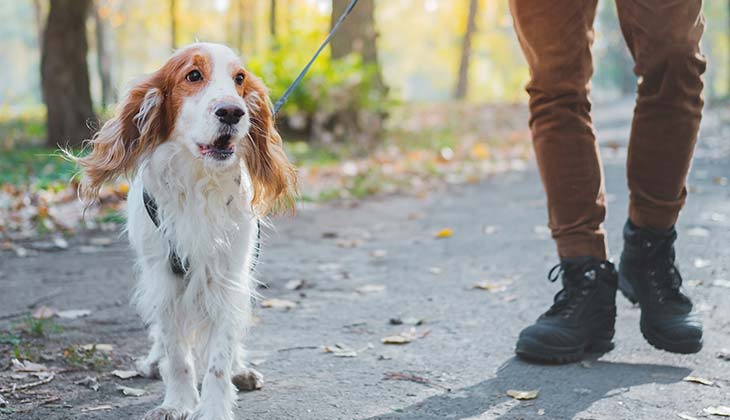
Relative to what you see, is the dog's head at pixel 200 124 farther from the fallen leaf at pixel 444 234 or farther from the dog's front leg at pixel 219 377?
the fallen leaf at pixel 444 234

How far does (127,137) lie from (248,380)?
0.97 meters

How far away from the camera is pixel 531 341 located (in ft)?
10.6

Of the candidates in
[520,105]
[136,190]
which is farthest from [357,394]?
[520,105]

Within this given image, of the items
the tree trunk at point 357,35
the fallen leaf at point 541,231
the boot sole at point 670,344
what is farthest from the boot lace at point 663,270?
the tree trunk at point 357,35

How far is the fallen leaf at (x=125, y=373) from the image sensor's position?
3.21 m

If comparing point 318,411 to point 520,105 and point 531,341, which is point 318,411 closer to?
point 531,341

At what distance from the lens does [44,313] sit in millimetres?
4066

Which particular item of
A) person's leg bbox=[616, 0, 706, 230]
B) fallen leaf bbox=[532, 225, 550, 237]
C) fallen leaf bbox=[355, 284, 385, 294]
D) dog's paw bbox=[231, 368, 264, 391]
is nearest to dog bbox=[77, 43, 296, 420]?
dog's paw bbox=[231, 368, 264, 391]

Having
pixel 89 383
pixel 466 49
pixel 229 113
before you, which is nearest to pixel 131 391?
pixel 89 383

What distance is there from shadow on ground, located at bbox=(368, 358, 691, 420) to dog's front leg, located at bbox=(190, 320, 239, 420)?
0.48m

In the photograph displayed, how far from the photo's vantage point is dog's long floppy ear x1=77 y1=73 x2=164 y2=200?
9.16 feet

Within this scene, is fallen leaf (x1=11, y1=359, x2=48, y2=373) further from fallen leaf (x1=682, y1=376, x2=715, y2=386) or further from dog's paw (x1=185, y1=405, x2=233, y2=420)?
fallen leaf (x1=682, y1=376, x2=715, y2=386)

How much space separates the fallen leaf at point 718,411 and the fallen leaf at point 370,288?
2.15m

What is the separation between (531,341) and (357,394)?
0.73 metres
